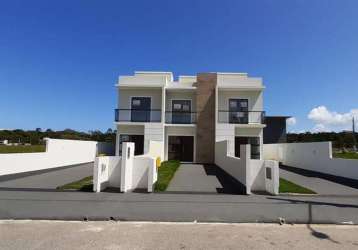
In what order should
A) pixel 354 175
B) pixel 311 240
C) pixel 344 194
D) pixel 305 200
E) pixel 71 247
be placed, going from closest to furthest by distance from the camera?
1. pixel 71 247
2. pixel 311 240
3. pixel 305 200
4. pixel 344 194
5. pixel 354 175

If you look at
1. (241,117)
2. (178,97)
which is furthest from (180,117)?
(241,117)

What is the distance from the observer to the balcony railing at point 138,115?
872 inches

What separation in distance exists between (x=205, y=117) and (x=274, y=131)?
1023 centimetres

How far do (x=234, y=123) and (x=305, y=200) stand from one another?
45.8 ft

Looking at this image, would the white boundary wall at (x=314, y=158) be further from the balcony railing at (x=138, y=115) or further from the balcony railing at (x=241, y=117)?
the balcony railing at (x=138, y=115)

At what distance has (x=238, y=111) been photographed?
22500 millimetres

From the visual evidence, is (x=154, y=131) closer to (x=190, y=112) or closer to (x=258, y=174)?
(x=190, y=112)

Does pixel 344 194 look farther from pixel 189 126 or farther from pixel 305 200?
pixel 189 126

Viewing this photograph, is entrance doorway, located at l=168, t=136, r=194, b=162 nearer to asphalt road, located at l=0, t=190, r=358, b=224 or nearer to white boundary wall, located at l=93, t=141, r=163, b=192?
white boundary wall, located at l=93, t=141, r=163, b=192

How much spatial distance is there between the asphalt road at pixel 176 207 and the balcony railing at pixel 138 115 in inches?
528

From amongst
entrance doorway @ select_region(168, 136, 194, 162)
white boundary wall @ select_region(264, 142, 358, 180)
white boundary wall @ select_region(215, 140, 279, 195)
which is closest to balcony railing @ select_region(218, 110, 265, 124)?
entrance doorway @ select_region(168, 136, 194, 162)

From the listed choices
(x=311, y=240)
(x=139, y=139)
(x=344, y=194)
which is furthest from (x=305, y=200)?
(x=139, y=139)

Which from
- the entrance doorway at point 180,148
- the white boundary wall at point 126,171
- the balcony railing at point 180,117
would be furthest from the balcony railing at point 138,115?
the white boundary wall at point 126,171

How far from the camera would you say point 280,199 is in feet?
28.1
